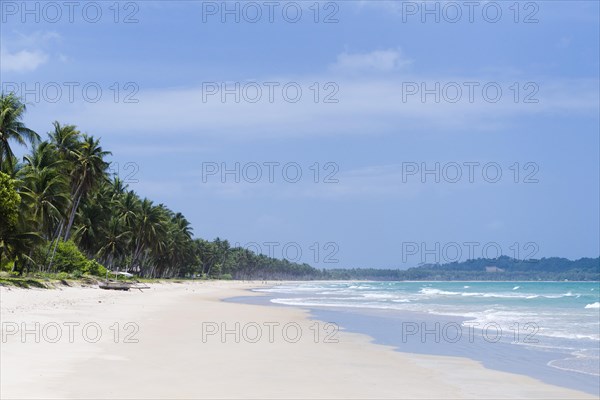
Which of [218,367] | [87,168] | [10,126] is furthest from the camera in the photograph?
[87,168]

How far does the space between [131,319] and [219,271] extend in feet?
553

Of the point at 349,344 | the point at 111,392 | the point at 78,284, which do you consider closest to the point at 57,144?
the point at 78,284

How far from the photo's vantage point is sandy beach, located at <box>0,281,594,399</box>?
34.2 feet

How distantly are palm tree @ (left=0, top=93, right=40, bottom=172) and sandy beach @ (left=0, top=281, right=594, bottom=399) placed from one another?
25.2 meters

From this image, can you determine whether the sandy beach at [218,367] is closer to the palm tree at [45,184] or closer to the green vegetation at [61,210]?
the green vegetation at [61,210]

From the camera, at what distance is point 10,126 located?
4275 cm

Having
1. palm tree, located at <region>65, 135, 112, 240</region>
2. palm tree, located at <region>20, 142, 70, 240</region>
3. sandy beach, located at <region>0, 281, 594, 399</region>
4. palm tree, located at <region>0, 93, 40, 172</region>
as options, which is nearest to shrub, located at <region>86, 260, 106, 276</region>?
palm tree, located at <region>65, 135, 112, 240</region>

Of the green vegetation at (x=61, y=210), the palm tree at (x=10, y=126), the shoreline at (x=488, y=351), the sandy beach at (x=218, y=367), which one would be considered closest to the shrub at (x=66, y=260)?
the green vegetation at (x=61, y=210)

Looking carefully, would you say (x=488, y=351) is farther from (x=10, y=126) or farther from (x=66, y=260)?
(x=66, y=260)

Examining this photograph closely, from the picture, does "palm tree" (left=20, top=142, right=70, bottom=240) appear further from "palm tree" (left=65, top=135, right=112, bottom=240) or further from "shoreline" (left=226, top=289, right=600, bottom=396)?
"shoreline" (left=226, top=289, right=600, bottom=396)

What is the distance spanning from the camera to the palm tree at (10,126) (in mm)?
42344

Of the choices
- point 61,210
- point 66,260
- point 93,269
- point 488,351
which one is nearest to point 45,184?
point 61,210

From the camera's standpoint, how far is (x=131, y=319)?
81.9 ft

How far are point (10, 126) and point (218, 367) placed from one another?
35945 mm
